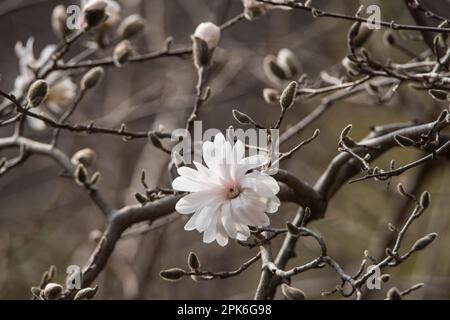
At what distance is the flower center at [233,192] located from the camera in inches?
39.5

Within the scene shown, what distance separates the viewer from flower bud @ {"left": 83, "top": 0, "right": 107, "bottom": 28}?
138 centimetres

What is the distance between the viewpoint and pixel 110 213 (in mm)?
1271

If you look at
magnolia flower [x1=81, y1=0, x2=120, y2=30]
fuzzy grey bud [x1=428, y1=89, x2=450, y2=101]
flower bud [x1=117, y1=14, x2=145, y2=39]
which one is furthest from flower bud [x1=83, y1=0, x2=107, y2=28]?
fuzzy grey bud [x1=428, y1=89, x2=450, y2=101]

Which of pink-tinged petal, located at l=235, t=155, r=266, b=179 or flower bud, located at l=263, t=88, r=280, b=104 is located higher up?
pink-tinged petal, located at l=235, t=155, r=266, b=179

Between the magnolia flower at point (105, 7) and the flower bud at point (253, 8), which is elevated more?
the magnolia flower at point (105, 7)

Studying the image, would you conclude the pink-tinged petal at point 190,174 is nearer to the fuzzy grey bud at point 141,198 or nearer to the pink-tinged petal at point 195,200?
the pink-tinged petal at point 195,200

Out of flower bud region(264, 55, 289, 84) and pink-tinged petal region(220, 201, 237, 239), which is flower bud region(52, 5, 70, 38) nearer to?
flower bud region(264, 55, 289, 84)

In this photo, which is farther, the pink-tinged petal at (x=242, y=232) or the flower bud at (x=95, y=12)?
the flower bud at (x=95, y=12)

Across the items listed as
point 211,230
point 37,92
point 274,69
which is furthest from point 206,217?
point 274,69

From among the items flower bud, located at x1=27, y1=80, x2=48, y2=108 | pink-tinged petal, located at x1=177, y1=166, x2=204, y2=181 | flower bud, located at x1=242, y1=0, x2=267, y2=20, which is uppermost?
flower bud, located at x1=27, y1=80, x2=48, y2=108

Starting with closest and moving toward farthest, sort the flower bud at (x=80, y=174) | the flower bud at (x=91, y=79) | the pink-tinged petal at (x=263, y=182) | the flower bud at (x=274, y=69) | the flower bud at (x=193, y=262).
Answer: the pink-tinged petal at (x=263, y=182), the flower bud at (x=193, y=262), the flower bud at (x=80, y=174), the flower bud at (x=91, y=79), the flower bud at (x=274, y=69)

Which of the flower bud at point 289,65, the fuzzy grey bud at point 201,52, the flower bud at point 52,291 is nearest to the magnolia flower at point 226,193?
the flower bud at point 52,291

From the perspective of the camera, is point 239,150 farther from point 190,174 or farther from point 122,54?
point 122,54

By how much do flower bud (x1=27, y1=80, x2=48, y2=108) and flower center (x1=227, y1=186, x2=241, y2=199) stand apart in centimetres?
38
